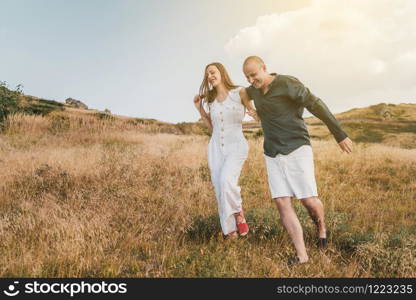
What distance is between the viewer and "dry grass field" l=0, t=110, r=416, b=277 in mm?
3475

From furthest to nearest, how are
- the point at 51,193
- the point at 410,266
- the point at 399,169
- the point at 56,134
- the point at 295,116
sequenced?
the point at 56,134
the point at 399,169
the point at 51,193
the point at 295,116
the point at 410,266

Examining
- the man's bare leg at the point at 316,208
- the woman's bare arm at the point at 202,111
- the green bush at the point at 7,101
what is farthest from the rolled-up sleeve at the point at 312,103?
the green bush at the point at 7,101

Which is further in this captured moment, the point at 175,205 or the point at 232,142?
the point at 175,205

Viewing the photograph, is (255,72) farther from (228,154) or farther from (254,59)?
(228,154)

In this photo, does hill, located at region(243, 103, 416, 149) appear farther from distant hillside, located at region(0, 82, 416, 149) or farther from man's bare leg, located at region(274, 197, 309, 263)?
man's bare leg, located at region(274, 197, 309, 263)

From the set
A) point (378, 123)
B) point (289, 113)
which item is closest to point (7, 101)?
point (289, 113)

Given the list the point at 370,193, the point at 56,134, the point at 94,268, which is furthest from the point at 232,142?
the point at 56,134

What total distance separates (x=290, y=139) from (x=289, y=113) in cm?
27

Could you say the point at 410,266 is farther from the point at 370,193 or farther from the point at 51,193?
the point at 51,193

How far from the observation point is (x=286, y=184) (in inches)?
149

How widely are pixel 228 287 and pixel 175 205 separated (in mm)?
2687

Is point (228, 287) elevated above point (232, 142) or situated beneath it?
situated beneath

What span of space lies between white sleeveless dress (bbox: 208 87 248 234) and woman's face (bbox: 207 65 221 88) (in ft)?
0.75

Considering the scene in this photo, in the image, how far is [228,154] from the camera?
447 cm
